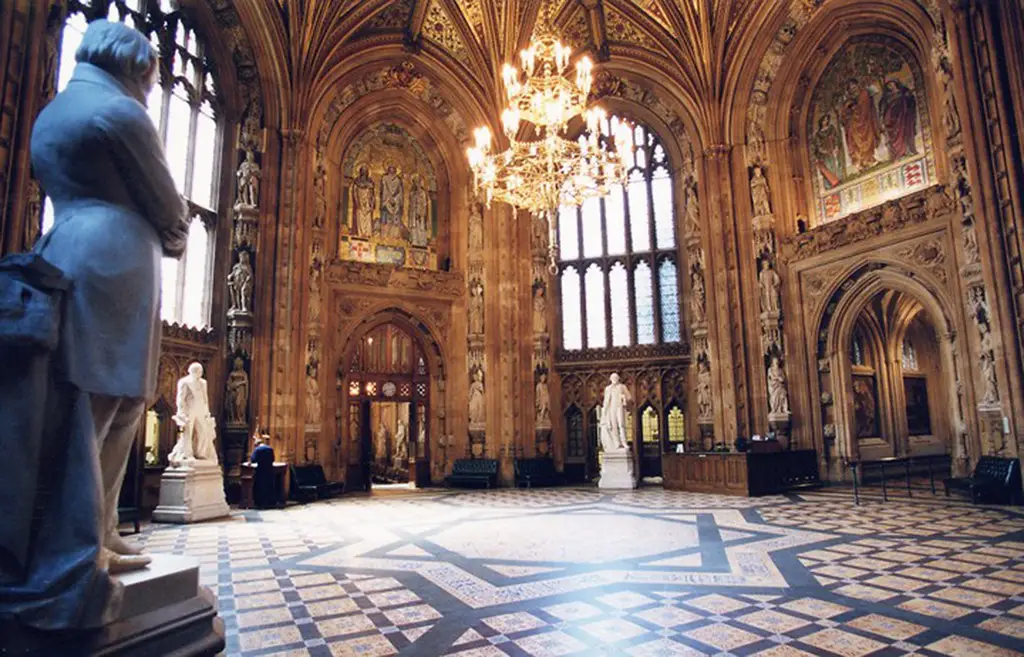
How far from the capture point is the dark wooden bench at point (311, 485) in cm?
1369

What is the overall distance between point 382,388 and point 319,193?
230 inches

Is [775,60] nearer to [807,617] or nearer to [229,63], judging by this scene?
[229,63]

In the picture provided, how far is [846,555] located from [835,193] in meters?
12.4

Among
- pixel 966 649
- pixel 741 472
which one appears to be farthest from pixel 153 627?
pixel 741 472

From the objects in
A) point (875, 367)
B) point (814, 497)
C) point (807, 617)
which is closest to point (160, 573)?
point (807, 617)

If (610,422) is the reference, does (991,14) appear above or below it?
above

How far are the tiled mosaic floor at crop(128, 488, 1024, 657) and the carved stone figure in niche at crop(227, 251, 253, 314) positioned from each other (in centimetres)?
599

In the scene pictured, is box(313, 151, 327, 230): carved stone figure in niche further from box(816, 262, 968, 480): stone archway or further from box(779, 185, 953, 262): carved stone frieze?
box(816, 262, 968, 480): stone archway

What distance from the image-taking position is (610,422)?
53.3 ft

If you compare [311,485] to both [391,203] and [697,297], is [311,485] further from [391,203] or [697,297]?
[697,297]

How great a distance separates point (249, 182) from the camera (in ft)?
49.6

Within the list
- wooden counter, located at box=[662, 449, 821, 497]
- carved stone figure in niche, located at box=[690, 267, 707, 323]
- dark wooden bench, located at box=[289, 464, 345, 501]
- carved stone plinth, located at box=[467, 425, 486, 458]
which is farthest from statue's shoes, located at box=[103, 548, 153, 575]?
carved stone figure in niche, located at box=[690, 267, 707, 323]

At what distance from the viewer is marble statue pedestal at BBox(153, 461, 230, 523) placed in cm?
1034

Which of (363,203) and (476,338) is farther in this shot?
(363,203)
